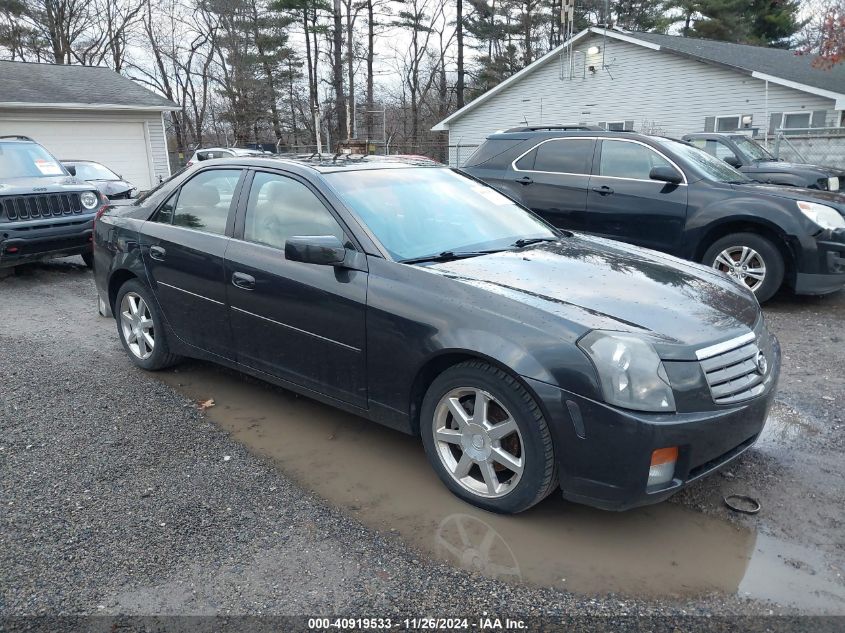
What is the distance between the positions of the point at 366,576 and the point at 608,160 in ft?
19.8

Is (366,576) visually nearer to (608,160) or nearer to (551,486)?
(551,486)

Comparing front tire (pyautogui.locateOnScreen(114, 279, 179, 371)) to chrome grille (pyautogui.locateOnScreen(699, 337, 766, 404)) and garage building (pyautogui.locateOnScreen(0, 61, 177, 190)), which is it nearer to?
chrome grille (pyautogui.locateOnScreen(699, 337, 766, 404))

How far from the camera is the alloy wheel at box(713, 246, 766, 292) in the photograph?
257 inches

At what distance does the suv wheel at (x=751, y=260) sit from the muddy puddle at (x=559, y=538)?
4157 mm

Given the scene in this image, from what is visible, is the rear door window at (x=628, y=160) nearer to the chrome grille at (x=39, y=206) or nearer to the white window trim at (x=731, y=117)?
the chrome grille at (x=39, y=206)

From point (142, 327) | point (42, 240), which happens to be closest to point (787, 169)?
point (142, 327)

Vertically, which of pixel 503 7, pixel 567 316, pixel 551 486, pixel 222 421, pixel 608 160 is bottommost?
pixel 222 421

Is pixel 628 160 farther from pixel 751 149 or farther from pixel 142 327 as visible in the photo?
pixel 751 149

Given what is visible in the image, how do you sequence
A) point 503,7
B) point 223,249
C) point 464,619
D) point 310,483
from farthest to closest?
point 503,7 → point 223,249 → point 310,483 → point 464,619

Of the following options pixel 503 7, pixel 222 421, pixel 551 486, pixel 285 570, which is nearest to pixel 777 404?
pixel 551 486

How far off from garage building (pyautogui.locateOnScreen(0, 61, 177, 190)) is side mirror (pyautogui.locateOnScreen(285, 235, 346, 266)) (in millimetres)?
20108

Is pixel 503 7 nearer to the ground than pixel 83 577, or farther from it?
farther from it

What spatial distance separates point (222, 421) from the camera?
165 inches

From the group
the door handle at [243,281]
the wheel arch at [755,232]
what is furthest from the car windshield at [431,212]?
the wheel arch at [755,232]
